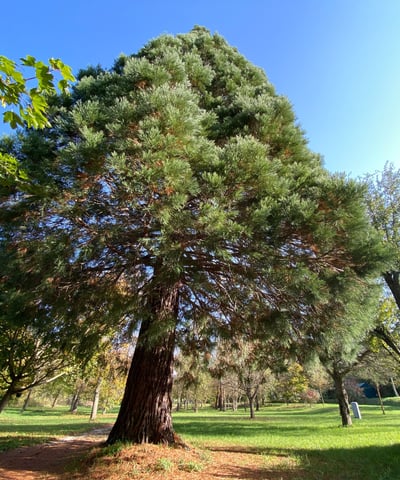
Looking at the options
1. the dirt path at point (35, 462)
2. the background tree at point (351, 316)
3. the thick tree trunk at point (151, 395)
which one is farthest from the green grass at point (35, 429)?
the background tree at point (351, 316)

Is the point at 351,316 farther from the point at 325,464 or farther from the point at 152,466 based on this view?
the point at 152,466

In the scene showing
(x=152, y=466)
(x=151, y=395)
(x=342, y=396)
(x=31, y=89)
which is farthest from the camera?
(x=342, y=396)

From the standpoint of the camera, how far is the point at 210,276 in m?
5.56

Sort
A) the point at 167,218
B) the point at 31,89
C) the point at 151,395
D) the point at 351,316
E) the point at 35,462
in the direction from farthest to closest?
the point at 35,462
the point at 151,395
the point at 351,316
the point at 167,218
the point at 31,89

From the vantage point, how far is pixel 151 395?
19.4 ft

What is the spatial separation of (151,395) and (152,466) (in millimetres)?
1272

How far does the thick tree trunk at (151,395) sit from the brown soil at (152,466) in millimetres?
290

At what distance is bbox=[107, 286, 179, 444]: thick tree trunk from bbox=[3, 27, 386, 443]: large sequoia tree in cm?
2

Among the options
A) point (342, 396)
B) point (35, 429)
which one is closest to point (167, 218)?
point (342, 396)

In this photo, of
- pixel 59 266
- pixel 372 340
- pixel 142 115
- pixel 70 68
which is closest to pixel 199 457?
pixel 59 266

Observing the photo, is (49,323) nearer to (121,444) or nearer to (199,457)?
(121,444)

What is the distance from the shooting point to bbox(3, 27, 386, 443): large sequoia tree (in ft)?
13.1

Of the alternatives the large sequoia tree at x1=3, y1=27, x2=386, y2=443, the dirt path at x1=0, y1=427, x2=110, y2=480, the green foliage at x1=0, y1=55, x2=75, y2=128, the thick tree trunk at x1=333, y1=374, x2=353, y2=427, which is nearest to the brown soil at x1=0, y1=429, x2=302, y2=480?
the dirt path at x1=0, y1=427, x2=110, y2=480

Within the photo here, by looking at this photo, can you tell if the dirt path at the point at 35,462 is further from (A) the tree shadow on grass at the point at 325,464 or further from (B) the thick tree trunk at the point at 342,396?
(B) the thick tree trunk at the point at 342,396
